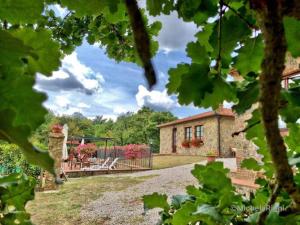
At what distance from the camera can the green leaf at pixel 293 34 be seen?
0.52m

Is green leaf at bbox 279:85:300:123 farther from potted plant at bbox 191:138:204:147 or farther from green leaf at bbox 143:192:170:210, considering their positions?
potted plant at bbox 191:138:204:147

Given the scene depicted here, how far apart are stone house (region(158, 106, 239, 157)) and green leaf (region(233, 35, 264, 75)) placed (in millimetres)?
19537

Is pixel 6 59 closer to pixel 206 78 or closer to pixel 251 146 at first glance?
pixel 206 78

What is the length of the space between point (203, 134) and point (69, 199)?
15689 millimetres

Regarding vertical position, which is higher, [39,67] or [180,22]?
[180,22]

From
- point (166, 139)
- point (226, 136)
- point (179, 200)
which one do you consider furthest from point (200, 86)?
point (166, 139)

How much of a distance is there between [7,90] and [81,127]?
47.2 meters

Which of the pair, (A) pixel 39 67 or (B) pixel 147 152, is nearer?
(A) pixel 39 67

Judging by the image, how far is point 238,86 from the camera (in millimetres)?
756

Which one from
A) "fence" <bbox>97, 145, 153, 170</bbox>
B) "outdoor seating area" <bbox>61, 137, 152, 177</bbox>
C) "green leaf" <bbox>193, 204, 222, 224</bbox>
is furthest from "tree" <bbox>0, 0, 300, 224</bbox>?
"fence" <bbox>97, 145, 153, 170</bbox>

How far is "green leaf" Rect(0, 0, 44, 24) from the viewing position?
0.39m

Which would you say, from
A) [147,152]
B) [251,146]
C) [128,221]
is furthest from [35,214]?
[147,152]

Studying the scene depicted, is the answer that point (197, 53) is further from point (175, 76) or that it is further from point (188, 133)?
point (188, 133)

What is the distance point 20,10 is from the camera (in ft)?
1.32
